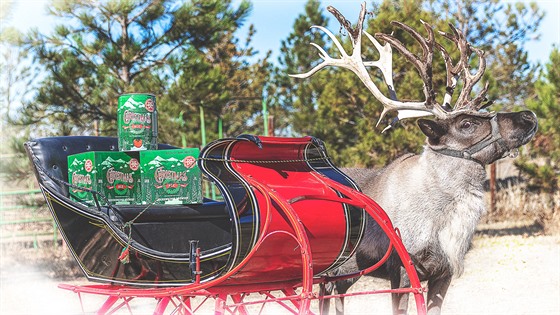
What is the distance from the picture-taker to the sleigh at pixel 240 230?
3777 millimetres

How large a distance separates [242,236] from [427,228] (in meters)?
1.73

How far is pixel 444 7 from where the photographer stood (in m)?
22.5

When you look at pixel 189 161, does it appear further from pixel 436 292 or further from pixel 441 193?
pixel 436 292

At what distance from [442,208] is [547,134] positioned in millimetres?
9005

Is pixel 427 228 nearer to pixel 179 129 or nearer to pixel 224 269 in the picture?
pixel 224 269

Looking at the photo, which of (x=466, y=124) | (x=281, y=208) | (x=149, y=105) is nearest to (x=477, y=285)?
(x=466, y=124)

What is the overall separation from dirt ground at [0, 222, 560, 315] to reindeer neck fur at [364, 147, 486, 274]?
2.97 meters

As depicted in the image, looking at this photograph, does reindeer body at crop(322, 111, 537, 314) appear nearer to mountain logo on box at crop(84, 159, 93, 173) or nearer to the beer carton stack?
the beer carton stack

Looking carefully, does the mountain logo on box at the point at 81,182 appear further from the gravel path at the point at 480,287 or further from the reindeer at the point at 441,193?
the gravel path at the point at 480,287

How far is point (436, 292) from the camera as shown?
5.13 metres

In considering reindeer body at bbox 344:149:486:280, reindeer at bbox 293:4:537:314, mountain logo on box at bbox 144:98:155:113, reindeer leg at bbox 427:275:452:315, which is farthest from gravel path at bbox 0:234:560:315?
mountain logo on box at bbox 144:98:155:113

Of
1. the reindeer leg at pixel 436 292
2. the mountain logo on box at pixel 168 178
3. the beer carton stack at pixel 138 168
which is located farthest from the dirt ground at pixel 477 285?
the mountain logo on box at pixel 168 178

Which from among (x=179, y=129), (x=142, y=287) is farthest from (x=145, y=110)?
(x=179, y=129)

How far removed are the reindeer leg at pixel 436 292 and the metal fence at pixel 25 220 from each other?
7.37m
